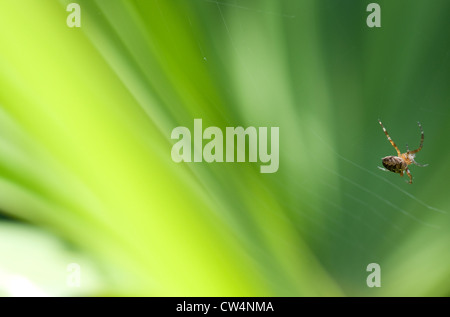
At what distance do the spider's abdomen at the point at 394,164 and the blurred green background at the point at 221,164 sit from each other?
0.09 ft

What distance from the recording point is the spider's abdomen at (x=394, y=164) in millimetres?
973

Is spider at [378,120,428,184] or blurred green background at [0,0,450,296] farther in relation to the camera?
spider at [378,120,428,184]

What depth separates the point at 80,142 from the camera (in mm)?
809

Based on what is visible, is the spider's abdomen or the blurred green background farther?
the spider's abdomen

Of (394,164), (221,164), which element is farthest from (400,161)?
(221,164)

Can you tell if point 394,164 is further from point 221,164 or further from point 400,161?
point 221,164

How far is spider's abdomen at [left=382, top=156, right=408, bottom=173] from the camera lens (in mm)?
973

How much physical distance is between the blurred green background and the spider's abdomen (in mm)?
27

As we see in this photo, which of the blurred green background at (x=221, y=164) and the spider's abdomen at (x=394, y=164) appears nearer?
the blurred green background at (x=221, y=164)

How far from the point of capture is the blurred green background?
0.82m

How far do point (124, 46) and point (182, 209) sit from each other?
11.5 inches

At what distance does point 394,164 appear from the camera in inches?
39.3
